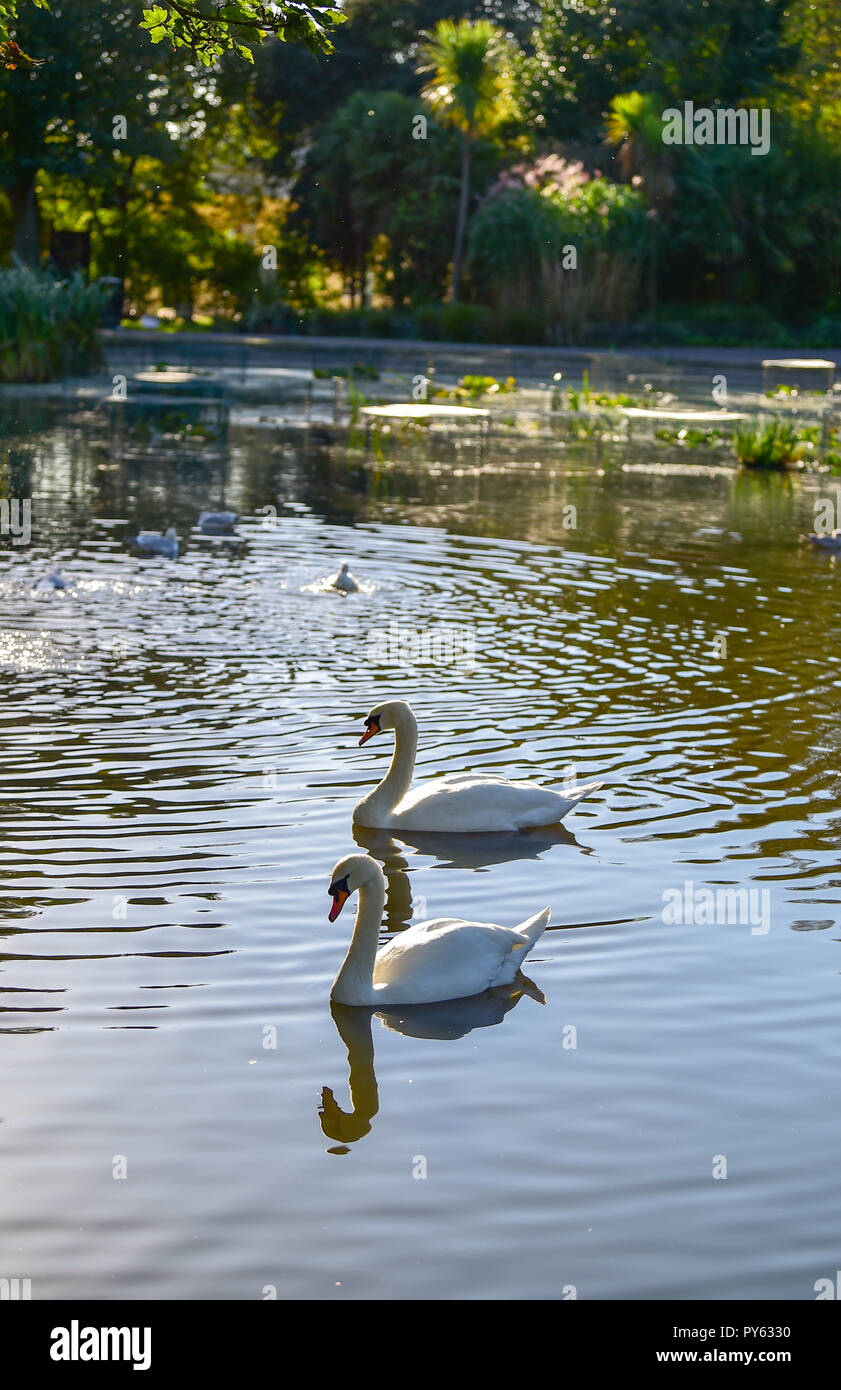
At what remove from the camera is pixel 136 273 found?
143 feet

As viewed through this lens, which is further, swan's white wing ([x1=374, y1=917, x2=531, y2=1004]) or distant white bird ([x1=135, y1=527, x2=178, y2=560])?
distant white bird ([x1=135, y1=527, x2=178, y2=560])

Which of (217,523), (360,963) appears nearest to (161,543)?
(217,523)

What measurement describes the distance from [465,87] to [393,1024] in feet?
115

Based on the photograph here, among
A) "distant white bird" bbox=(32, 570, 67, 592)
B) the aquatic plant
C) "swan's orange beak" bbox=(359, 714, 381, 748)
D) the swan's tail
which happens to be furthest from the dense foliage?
the swan's tail

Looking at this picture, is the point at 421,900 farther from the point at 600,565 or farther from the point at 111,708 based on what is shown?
the point at 600,565

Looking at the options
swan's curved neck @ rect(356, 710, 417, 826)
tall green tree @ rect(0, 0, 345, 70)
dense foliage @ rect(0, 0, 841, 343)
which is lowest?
swan's curved neck @ rect(356, 710, 417, 826)

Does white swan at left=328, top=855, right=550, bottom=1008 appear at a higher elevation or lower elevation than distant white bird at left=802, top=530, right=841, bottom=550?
lower

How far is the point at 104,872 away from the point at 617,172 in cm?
3879

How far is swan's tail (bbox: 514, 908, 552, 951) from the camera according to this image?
5.86 metres

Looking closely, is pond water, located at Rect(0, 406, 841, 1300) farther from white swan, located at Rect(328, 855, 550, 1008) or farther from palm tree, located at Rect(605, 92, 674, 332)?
palm tree, located at Rect(605, 92, 674, 332)

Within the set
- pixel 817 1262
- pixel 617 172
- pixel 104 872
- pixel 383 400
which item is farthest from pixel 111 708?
pixel 617 172

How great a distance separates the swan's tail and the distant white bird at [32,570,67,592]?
6307 mm

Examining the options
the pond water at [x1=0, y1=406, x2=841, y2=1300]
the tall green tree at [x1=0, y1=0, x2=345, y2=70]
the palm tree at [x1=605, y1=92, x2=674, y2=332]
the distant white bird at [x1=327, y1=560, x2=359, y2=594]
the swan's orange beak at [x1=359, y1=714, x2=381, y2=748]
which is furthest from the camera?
the palm tree at [x1=605, y1=92, x2=674, y2=332]

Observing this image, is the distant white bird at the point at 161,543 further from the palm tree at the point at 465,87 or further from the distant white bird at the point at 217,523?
the palm tree at the point at 465,87
